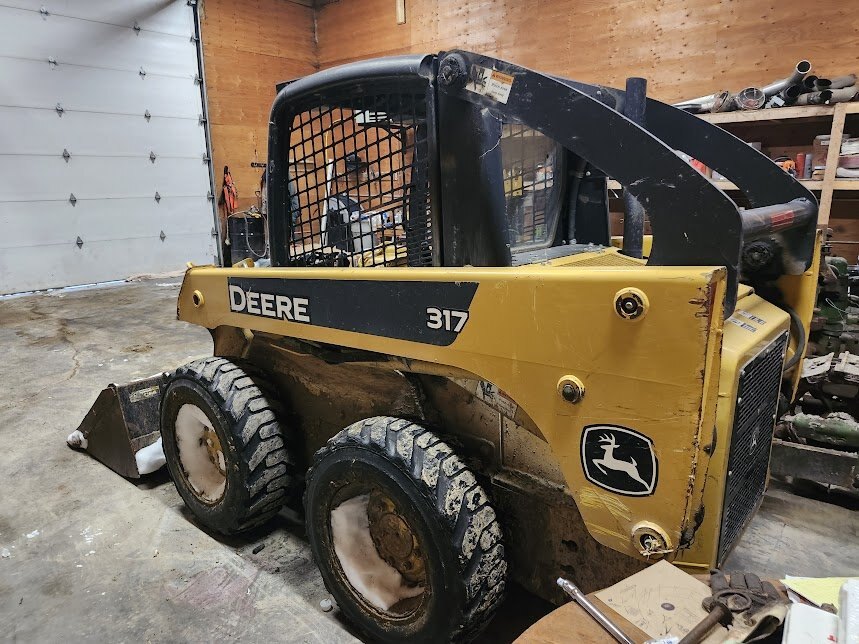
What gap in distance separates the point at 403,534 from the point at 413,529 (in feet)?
0.51

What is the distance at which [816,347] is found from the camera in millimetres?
3803

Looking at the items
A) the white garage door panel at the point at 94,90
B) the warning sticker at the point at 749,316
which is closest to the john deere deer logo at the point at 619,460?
the warning sticker at the point at 749,316

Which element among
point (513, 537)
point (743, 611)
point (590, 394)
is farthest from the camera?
point (513, 537)

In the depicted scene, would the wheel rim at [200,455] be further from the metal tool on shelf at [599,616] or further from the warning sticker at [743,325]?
the warning sticker at [743,325]

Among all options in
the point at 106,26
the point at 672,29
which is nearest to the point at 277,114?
the point at 672,29

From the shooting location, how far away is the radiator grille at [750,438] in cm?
156

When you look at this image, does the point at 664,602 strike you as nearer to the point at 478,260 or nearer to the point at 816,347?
the point at 478,260

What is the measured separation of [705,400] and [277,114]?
187 cm

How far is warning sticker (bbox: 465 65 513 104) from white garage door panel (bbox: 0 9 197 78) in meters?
9.89

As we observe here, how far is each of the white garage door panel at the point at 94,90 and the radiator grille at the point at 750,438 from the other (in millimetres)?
10482

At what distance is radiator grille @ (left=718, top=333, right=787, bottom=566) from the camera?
156cm

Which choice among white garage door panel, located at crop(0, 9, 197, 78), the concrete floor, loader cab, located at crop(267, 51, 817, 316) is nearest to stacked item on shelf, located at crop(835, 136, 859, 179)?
the concrete floor

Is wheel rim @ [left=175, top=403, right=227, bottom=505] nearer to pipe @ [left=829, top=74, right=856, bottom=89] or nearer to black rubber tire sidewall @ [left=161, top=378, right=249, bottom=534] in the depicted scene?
black rubber tire sidewall @ [left=161, top=378, right=249, bottom=534]

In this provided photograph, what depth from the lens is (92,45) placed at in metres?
9.30
